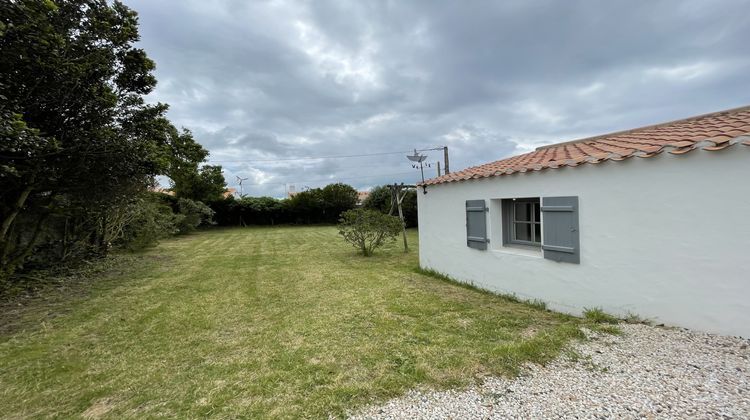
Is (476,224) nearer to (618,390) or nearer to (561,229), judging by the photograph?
(561,229)

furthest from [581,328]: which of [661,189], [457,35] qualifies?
[457,35]

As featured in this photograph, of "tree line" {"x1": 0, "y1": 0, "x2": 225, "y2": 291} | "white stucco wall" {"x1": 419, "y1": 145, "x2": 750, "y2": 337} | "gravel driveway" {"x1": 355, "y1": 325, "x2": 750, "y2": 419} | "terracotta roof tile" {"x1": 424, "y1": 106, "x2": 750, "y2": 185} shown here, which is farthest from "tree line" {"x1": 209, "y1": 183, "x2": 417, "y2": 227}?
"gravel driveway" {"x1": 355, "y1": 325, "x2": 750, "y2": 419}

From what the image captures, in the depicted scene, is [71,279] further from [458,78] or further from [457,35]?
[458,78]

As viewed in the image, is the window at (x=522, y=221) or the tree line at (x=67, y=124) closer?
the tree line at (x=67, y=124)

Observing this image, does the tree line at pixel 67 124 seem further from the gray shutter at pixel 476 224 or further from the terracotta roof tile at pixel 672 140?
the terracotta roof tile at pixel 672 140

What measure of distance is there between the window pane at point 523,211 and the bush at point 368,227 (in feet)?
17.2

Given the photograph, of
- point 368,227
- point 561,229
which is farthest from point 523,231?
point 368,227

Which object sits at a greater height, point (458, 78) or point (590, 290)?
point (458, 78)

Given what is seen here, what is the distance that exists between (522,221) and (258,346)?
4.53 meters

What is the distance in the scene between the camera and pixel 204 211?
20562 millimetres

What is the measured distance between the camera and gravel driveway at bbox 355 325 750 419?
2131 millimetres

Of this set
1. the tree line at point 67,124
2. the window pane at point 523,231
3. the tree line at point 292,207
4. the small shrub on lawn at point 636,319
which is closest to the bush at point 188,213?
the tree line at point 292,207

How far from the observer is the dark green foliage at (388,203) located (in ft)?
73.6

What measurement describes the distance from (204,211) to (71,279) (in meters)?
13.5
